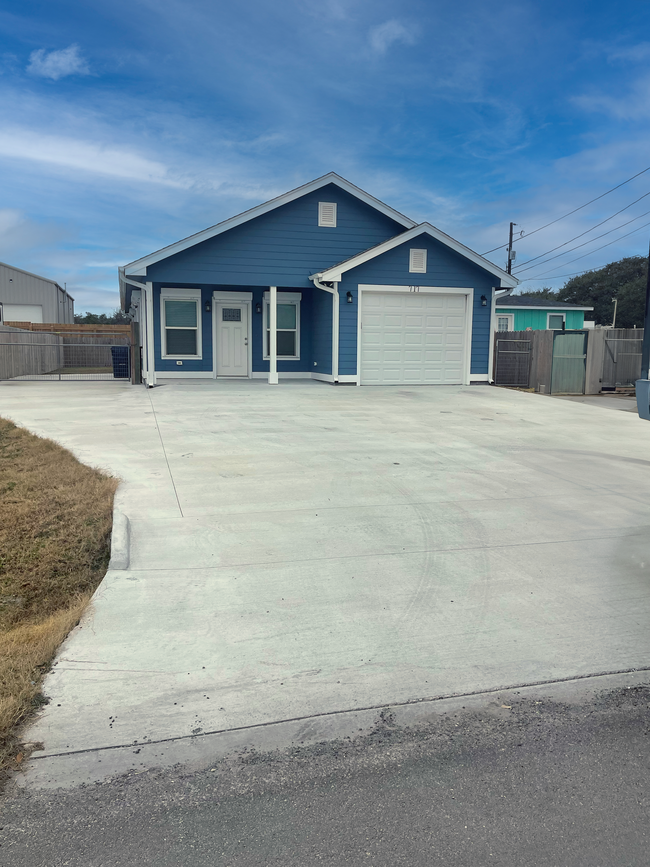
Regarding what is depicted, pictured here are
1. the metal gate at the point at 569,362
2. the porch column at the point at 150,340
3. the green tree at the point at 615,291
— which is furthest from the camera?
the green tree at the point at 615,291

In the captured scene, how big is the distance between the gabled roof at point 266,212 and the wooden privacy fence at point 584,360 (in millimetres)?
5427

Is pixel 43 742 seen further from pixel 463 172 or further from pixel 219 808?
pixel 463 172

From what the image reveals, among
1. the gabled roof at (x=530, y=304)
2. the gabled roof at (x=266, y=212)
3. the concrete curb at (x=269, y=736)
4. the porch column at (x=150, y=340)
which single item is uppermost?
the gabled roof at (x=266, y=212)

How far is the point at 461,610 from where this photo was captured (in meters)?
3.84

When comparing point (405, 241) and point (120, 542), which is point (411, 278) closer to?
point (405, 241)

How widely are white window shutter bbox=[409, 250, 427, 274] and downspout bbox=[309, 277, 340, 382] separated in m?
2.21

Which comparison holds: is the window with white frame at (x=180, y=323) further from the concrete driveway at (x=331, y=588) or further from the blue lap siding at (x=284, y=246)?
the concrete driveway at (x=331, y=588)

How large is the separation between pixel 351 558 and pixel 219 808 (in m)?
2.46

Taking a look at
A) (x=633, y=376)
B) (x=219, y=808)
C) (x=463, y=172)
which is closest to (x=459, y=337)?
(x=633, y=376)

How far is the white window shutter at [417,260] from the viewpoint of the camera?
1745 cm

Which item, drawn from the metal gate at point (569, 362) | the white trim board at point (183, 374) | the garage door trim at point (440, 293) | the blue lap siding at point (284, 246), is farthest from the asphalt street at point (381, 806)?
the metal gate at point (569, 362)

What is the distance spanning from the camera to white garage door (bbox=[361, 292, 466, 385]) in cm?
1764

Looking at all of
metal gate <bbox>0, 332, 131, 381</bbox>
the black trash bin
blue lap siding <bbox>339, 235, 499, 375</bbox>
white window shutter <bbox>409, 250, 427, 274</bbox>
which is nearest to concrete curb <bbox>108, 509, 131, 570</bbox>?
blue lap siding <bbox>339, 235, 499, 375</bbox>

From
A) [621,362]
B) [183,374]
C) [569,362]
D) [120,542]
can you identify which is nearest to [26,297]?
[183,374]
